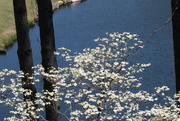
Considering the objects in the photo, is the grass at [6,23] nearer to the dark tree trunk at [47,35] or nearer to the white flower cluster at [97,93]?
the dark tree trunk at [47,35]

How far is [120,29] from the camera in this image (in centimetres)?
3606

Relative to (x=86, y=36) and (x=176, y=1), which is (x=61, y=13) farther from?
(x=176, y=1)

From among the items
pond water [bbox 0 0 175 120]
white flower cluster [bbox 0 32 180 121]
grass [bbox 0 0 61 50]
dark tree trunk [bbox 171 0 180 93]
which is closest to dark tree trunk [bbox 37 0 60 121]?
white flower cluster [bbox 0 32 180 121]

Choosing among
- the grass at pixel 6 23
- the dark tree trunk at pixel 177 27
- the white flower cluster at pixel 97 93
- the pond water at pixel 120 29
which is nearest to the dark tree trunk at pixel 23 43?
the white flower cluster at pixel 97 93

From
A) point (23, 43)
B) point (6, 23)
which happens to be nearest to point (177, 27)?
point (23, 43)

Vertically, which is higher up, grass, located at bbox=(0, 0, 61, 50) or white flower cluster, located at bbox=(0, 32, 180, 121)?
grass, located at bbox=(0, 0, 61, 50)

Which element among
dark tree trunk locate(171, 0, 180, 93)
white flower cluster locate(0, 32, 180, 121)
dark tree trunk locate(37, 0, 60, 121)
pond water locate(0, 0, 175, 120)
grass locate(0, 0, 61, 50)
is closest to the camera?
white flower cluster locate(0, 32, 180, 121)

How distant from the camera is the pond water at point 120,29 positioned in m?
26.2

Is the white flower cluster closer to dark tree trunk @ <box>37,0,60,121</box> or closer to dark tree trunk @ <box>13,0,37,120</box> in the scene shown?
dark tree trunk @ <box>37,0,60,121</box>

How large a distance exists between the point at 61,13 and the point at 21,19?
121 feet

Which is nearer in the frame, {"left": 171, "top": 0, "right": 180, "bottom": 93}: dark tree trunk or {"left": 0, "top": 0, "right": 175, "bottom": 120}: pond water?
{"left": 171, "top": 0, "right": 180, "bottom": 93}: dark tree trunk

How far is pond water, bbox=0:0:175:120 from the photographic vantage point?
26.2 m

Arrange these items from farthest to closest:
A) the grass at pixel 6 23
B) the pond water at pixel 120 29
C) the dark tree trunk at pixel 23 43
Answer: the grass at pixel 6 23, the pond water at pixel 120 29, the dark tree trunk at pixel 23 43

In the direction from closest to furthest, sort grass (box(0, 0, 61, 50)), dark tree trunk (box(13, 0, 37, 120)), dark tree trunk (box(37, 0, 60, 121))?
1. dark tree trunk (box(37, 0, 60, 121))
2. dark tree trunk (box(13, 0, 37, 120))
3. grass (box(0, 0, 61, 50))
